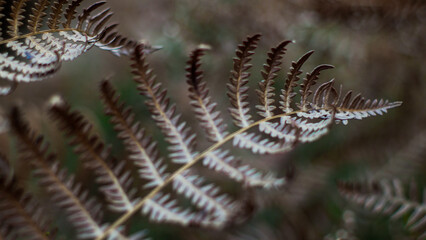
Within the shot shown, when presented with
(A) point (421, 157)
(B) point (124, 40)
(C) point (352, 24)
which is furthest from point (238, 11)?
(B) point (124, 40)

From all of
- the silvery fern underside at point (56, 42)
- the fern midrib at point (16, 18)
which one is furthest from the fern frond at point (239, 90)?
the fern midrib at point (16, 18)

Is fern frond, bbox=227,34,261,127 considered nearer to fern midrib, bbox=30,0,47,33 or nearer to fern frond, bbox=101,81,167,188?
fern frond, bbox=101,81,167,188

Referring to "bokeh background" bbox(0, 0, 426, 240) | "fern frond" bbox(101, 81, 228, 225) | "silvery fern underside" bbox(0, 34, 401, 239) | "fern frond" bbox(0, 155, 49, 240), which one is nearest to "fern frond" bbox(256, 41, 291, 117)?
"silvery fern underside" bbox(0, 34, 401, 239)

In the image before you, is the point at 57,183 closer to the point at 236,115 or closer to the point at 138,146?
the point at 138,146

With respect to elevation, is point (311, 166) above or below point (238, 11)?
below

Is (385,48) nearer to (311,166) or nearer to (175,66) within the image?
(311,166)

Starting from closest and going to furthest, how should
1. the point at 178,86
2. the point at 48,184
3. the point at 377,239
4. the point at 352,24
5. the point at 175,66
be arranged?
the point at 48,184 < the point at 377,239 < the point at 352,24 < the point at 175,66 < the point at 178,86

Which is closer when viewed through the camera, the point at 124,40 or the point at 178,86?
the point at 124,40
